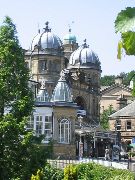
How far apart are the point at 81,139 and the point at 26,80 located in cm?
2580

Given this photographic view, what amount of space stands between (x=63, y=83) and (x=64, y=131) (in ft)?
14.2

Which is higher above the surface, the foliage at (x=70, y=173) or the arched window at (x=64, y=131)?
the arched window at (x=64, y=131)

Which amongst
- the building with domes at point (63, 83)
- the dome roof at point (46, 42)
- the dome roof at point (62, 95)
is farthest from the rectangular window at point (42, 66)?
the dome roof at point (62, 95)

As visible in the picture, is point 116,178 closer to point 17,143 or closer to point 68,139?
→ point 17,143

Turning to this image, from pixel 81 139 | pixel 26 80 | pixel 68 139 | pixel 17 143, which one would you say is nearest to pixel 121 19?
pixel 17 143

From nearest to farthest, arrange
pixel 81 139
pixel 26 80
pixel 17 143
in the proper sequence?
pixel 17 143 < pixel 26 80 < pixel 81 139

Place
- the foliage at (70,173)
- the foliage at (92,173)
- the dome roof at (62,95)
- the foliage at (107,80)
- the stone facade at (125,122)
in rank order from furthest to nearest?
the foliage at (107,80)
the stone facade at (125,122)
the dome roof at (62,95)
the foliage at (92,173)
the foliage at (70,173)

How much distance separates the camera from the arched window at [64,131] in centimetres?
3575

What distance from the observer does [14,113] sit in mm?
18562

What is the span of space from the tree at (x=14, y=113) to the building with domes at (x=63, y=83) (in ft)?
55.0

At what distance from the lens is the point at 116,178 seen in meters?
20.1

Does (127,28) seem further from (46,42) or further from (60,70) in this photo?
(60,70)

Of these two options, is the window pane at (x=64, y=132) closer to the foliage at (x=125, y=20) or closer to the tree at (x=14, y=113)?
the tree at (x=14, y=113)

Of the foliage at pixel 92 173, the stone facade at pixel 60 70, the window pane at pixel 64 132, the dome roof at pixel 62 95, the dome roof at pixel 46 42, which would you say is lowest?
the foliage at pixel 92 173
